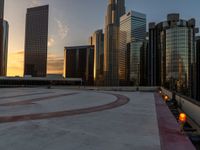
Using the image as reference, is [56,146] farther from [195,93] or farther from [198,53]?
[198,53]

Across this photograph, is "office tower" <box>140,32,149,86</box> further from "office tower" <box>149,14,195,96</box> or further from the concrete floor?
the concrete floor

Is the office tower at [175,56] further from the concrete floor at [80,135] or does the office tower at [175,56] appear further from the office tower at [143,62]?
the concrete floor at [80,135]

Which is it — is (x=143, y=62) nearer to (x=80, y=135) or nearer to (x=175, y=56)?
(x=175, y=56)

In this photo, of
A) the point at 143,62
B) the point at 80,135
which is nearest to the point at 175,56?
the point at 143,62

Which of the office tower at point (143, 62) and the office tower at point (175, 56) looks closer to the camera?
the office tower at point (175, 56)

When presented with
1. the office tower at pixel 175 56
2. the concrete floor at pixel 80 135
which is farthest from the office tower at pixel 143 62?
the concrete floor at pixel 80 135

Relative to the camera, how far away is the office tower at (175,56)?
4225 inches

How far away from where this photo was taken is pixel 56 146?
504 cm

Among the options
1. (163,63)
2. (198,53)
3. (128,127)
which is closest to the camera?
(128,127)

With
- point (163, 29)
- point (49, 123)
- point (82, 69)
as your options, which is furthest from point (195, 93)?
point (49, 123)

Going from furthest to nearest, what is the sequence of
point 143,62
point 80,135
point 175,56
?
point 143,62, point 175,56, point 80,135

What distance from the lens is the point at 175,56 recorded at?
108 metres

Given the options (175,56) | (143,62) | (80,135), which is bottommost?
(80,135)

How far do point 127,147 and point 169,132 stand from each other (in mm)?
2105
